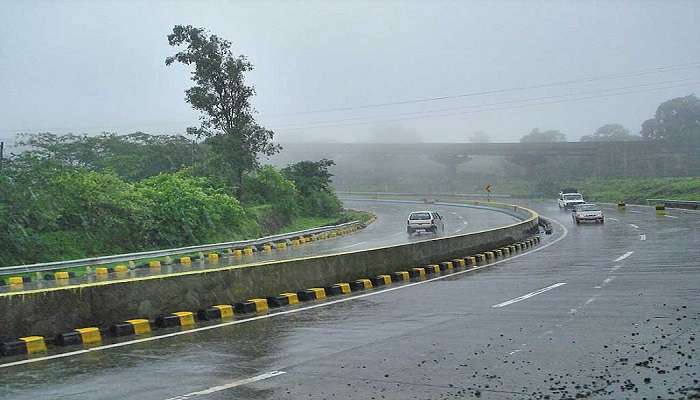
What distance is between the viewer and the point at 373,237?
46625 millimetres

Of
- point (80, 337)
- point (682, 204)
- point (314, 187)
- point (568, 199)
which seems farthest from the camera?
point (568, 199)

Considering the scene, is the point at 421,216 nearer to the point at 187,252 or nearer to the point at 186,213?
the point at 186,213

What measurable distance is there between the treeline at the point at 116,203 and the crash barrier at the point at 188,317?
17527mm

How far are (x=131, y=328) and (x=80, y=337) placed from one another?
915 mm

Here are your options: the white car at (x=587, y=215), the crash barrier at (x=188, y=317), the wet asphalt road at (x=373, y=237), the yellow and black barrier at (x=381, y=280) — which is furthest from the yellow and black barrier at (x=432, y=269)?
the white car at (x=587, y=215)

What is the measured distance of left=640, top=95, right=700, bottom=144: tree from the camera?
363 feet

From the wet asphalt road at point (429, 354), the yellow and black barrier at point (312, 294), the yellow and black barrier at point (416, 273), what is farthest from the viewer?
the yellow and black barrier at point (416, 273)

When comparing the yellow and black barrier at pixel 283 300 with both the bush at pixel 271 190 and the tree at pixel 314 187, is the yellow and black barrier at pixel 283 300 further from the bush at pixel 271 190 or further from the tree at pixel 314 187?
the tree at pixel 314 187

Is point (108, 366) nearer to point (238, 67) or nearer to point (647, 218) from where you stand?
point (238, 67)

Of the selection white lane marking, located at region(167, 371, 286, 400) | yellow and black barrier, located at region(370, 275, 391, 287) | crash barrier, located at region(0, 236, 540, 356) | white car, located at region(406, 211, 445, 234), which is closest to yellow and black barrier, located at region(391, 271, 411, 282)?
crash barrier, located at region(0, 236, 540, 356)

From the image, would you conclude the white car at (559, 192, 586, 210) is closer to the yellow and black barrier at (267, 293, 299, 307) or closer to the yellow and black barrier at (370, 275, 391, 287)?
the yellow and black barrier at (370, 275, 391, 287)

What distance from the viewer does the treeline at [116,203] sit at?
107ft

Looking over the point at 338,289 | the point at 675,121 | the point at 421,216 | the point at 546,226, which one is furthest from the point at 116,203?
the point at 675,121

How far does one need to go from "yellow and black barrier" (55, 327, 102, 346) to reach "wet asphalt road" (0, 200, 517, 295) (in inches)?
455
